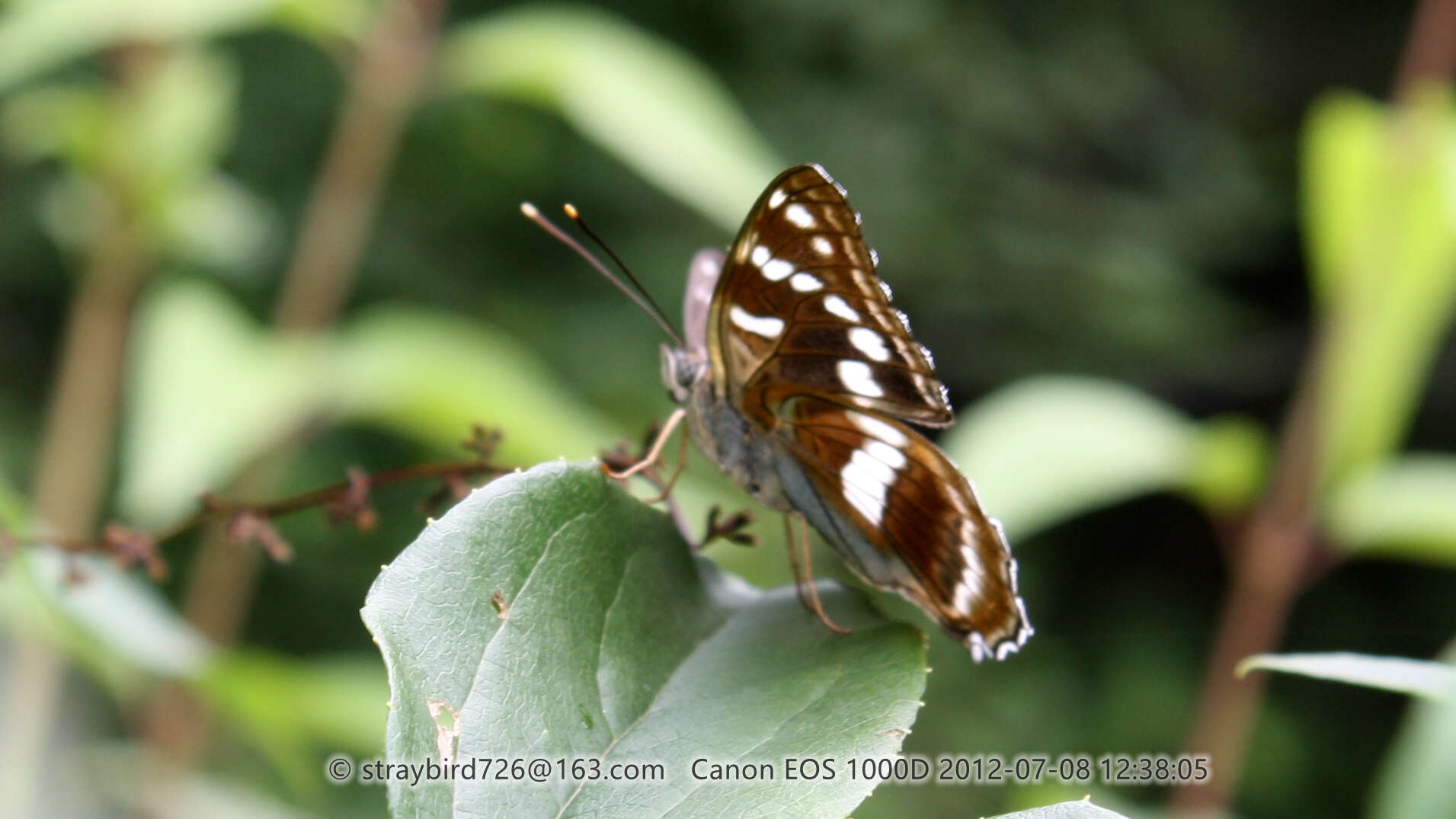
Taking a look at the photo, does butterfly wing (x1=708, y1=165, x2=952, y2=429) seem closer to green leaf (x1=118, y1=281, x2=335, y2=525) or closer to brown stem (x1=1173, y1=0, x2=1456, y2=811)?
green leaf (x1=118, y1=281, x2=335, y2=525)

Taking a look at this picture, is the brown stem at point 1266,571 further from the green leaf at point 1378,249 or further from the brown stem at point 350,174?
the brown stem at point 350,174

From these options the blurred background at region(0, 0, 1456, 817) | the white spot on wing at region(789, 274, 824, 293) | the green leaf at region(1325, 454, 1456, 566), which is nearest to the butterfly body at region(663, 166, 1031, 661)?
the white spot on wing at region(789, 274, 824, 293)

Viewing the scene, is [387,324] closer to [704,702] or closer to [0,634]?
[704,702]

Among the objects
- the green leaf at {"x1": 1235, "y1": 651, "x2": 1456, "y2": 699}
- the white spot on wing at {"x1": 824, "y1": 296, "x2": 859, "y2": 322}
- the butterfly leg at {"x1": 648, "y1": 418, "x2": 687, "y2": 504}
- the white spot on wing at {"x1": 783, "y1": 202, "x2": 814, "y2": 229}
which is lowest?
the butterfly leg at {"x1": 648, "y1": 418, "x2": 687, "y2": 504}

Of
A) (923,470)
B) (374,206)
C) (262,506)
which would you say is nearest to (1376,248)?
(923,470)

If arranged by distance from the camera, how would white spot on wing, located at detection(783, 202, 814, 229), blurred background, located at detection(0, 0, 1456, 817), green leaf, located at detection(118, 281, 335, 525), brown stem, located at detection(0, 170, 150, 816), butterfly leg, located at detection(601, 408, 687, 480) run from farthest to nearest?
blurred background, located at detection(0, 0, 1456, 817) → brown stem, located at detection(0, 170, 150, 816) → green leaf, located at detection(118, 281, 335, 525) → white spot on wing, located at detection(783, 202, 814, 229) → butterfly leg, located at detection(601, 408, 687, 480)

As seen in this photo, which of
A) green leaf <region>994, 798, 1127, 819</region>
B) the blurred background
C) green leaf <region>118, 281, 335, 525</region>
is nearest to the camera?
green leaf <region>994, 798, 1127, 819</region>
